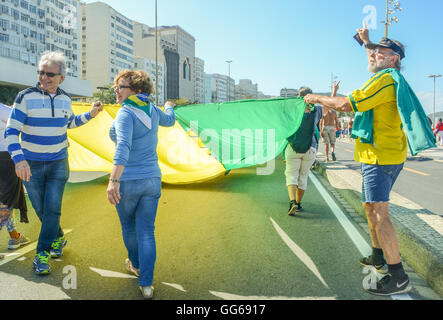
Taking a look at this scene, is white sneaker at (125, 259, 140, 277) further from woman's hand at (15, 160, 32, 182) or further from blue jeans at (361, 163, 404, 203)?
blue jeans at (361, 163, 404, 203)

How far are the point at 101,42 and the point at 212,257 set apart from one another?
11250cm

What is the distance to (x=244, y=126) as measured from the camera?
704 cm

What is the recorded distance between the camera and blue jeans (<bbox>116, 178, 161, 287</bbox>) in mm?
3049

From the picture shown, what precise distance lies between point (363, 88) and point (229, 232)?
2620 millimetres

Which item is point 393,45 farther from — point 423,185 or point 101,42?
point 101,42

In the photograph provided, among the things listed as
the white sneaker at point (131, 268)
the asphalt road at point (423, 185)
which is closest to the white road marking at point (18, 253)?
the white sneaker at point (131, 268)

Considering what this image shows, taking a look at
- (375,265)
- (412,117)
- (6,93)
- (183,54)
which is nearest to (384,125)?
(412,117)

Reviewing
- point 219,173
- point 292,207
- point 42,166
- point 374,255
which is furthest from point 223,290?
point 219,173

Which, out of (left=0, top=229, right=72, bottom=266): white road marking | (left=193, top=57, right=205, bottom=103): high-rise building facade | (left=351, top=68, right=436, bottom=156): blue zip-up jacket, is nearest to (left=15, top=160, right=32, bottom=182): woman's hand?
(left=0, top=229, right=72, bottom=266): white road marking

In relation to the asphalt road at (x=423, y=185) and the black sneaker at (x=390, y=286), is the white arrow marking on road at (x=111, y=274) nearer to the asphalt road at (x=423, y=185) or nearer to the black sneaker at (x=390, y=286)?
the black sneaker at (x=390, y=286)

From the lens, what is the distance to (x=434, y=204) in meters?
6.93

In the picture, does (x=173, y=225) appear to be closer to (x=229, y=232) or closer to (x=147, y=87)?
(x=229, y=232)

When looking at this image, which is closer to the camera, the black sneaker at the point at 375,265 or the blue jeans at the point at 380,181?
the blue jeans at the point at 380,181

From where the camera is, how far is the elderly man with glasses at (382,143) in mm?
3109
